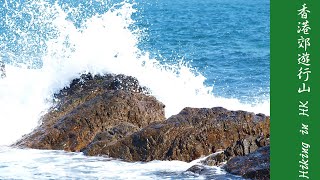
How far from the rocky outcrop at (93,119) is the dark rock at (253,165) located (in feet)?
6.92

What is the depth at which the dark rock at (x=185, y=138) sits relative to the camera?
8.60m

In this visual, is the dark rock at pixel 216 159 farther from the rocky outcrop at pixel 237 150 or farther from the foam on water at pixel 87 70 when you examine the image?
the foam on water at pixel 87 70

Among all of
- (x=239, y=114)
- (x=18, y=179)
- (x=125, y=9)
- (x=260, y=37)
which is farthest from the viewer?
(x=260, y=37)

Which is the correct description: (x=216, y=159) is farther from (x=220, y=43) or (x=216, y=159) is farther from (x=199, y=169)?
(x=220, y=43)

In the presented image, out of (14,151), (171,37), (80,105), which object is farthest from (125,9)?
(171,37)

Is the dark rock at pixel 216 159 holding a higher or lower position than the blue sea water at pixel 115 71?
lower

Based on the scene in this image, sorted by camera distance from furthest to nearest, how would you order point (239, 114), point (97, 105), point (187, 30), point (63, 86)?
point (187, 30), point (63, 86), point (97, 105), point (239, 114)

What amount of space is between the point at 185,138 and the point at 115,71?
378cm

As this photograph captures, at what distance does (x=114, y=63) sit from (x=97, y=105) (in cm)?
255

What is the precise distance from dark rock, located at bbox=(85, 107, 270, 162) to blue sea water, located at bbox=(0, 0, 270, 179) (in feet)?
0.69

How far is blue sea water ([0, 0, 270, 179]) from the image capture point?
8.36 meters

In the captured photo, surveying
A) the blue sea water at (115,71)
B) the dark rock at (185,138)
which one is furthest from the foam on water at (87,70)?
the dark rock at (185,138)

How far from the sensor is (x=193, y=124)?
29.9 feet

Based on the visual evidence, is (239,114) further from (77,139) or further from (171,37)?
(171,37)
